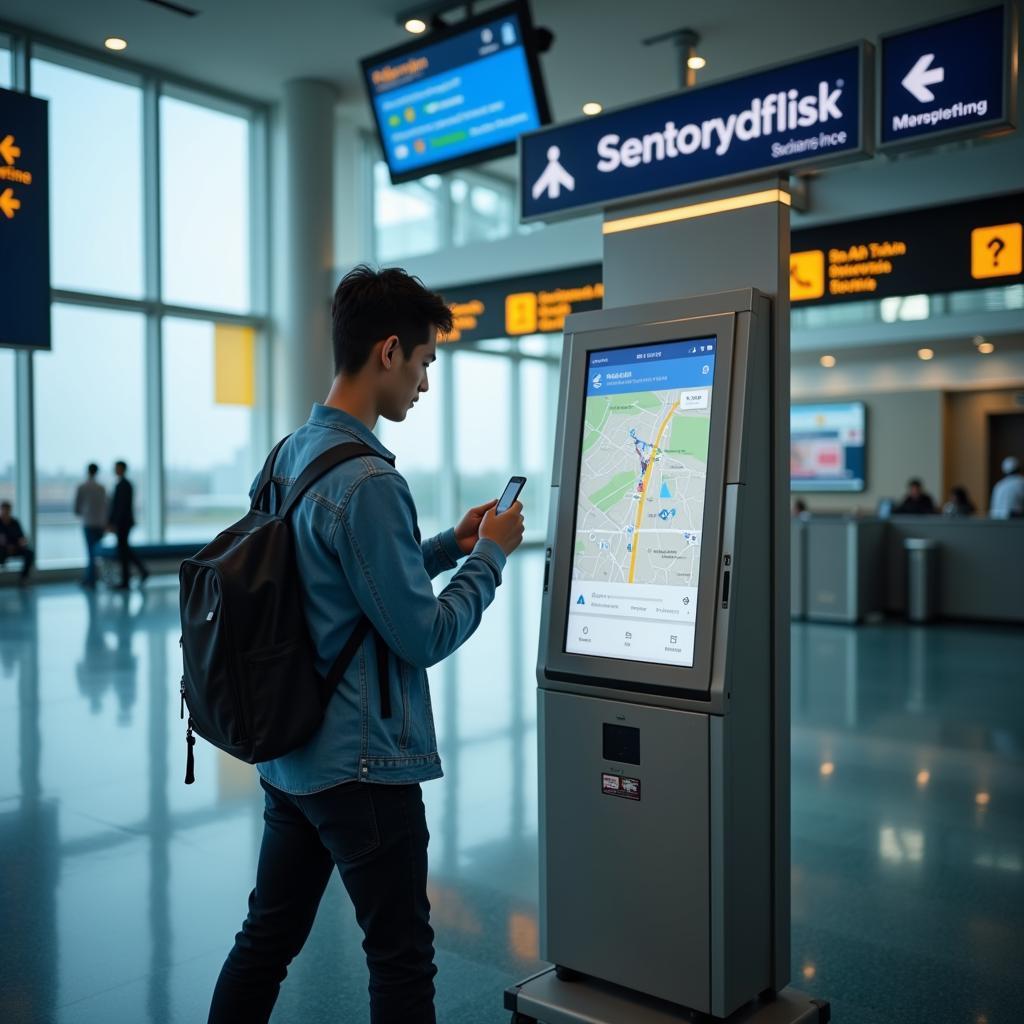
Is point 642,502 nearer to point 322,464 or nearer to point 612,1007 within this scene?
point 322,464

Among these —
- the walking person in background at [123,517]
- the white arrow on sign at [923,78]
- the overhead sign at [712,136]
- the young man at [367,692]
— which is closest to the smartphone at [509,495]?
the young man at [367,692]

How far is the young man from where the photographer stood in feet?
5.51

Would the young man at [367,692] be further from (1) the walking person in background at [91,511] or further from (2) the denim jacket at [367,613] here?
(1) the walking person in background at [91,511]

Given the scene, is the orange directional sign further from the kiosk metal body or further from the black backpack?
the black backpack

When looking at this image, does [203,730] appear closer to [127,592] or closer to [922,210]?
[922,210]

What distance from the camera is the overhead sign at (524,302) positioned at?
918 cm

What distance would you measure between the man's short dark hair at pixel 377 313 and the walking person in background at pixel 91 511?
1095cm

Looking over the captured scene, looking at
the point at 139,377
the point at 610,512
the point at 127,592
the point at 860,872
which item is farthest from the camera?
the point at 139,377

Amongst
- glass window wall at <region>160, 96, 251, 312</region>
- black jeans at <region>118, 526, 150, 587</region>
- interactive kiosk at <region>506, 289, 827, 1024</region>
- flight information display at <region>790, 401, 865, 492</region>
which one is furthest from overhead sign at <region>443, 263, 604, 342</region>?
flight information display at <region>790, 401, 865, 492</region>

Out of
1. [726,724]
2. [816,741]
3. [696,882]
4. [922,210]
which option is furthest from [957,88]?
[922,210]

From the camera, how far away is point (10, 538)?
11562 mm

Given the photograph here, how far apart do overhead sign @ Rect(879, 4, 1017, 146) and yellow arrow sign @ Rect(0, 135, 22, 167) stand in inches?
125

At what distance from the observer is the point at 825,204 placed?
7.67m

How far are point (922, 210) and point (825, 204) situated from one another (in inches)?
27.5
